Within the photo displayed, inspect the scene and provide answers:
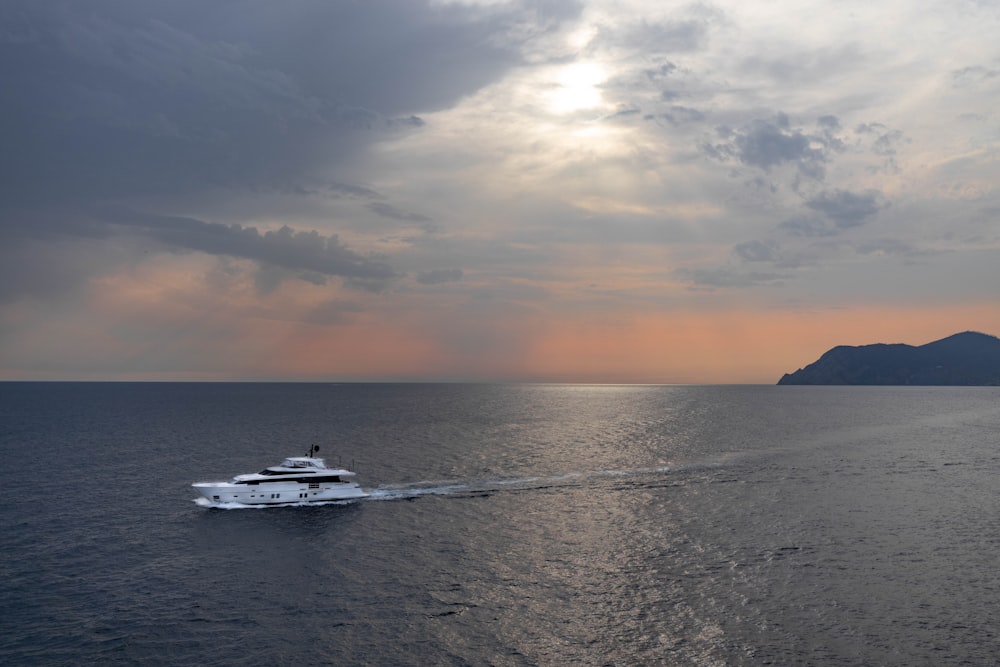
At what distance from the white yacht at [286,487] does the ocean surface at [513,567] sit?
2133 millimetres

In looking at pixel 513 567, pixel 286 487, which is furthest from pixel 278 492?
pixel 513 567

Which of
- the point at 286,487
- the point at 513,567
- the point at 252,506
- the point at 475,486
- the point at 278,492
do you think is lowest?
the point at 513,567

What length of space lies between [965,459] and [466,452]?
102 metres

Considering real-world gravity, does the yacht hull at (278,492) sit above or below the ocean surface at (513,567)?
above

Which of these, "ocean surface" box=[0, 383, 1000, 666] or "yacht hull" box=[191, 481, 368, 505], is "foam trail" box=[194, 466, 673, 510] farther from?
"ocean surface" box=[0, 383, 1000, 666]

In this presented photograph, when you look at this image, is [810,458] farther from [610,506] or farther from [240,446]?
[240,446]

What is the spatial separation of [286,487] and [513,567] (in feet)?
142

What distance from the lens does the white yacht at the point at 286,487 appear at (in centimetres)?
8481

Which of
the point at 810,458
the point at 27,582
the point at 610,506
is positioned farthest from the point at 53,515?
the point at 810,458

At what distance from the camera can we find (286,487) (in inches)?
3519

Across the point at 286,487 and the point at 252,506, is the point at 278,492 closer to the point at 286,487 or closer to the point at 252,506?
the point at 286,487

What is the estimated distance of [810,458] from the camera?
129625 millimetres

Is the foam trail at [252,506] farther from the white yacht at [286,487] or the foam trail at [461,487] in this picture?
the white yacht at [286,487]

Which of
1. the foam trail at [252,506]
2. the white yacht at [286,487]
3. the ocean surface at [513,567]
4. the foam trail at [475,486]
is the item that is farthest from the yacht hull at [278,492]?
the foam trail at [475,486]
